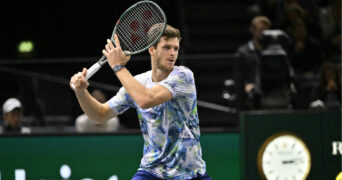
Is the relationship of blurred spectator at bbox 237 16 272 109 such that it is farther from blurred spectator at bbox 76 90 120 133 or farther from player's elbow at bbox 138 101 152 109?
player's elbow at bbox 138 101 152 109

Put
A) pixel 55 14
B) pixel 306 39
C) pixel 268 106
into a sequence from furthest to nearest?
pixel 55 14
pixel 306 39
pixel 268 106

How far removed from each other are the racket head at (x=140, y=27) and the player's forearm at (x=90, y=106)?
392mm

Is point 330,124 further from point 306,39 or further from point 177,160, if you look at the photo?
point 306,39

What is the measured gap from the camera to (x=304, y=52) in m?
8.36

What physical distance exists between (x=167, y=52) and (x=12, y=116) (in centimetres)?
341

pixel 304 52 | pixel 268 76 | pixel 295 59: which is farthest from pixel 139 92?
pixel 304 52

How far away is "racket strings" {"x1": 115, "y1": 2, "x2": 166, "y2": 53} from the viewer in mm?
4316

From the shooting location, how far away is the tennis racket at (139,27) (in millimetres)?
4301

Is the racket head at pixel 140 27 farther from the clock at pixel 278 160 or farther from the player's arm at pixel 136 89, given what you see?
the clock at pixel 278 160

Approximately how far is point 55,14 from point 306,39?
15.6ft

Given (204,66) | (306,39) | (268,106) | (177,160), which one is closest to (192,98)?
(177,160)

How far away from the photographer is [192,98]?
4309 millimetres

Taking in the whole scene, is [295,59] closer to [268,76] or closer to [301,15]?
[301,15]

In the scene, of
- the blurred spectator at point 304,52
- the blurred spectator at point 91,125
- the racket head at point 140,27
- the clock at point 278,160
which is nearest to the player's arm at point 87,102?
the racket head at point 140,27
